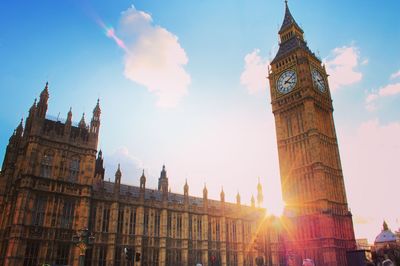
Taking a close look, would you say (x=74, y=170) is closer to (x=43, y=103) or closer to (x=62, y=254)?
(x=43, y=103)

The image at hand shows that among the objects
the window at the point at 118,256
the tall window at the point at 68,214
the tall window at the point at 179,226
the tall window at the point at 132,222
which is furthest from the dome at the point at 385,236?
the tall window at the point at 68,214

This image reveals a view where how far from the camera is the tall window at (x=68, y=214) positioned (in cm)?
4419

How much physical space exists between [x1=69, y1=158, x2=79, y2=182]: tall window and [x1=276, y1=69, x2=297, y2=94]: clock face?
4479cm

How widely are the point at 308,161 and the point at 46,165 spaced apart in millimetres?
45043

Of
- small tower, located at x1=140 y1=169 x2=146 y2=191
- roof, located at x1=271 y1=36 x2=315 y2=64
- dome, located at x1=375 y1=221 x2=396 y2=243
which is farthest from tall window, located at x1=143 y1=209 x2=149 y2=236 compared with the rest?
dome, located at x1=375 y1=221 x2=396 y2=243

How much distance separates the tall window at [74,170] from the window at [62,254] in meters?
8.89

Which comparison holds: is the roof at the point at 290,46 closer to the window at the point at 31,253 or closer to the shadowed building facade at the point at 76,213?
the shadowed building facade at the point at 76,213

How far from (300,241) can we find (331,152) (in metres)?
18.7

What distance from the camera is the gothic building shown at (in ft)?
141

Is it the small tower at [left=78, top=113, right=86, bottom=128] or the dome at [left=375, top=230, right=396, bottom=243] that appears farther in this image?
the dome at [left=375, top=230, right=396, bottom=243]

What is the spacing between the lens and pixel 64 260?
4250 cm

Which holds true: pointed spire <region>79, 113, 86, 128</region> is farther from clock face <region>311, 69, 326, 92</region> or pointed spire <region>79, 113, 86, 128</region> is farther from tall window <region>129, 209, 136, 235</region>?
clock face <region>311, 69, 326, 92</region>

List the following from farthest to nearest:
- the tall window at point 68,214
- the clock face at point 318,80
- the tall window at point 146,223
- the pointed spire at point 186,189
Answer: the clock face at point 318,80
the pointed spire at point 186,189
the tall window at point 146,223
the tall window at point 68,214

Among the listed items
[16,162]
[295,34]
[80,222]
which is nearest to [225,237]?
[80,222]
